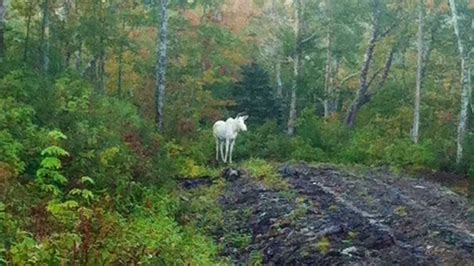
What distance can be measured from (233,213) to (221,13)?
3027 cm

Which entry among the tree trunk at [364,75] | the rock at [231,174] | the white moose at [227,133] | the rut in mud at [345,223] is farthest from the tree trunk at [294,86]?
the rut in mud at [345,223]

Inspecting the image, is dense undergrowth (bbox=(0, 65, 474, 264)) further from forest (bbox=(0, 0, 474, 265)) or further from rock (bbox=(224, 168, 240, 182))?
rock (bbox=(224, 168, 240, 182))

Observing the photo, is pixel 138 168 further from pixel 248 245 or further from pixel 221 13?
pixel 221 13

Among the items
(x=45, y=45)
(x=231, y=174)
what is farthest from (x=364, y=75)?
(x=45, y=45)

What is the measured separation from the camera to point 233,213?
12922 millimetres

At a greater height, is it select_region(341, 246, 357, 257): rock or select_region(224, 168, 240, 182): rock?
select_region(341, 246, 357, 257): rock

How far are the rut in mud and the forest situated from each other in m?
0.04

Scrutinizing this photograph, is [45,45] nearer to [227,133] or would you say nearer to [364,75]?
[227,133]

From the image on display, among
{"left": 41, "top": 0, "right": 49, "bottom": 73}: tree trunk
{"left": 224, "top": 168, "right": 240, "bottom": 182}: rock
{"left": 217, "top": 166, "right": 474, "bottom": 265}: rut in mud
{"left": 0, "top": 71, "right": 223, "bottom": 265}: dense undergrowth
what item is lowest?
{"left": 224, "top": 168, "right": 240, "bottom": 182}: rock

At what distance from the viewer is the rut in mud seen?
967 centimetres

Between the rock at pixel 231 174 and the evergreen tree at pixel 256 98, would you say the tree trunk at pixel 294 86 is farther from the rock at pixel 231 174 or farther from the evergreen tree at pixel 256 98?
the rock at pixel 231 174

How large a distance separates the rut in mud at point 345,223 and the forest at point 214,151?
42mm

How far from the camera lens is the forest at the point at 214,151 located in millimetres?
9648

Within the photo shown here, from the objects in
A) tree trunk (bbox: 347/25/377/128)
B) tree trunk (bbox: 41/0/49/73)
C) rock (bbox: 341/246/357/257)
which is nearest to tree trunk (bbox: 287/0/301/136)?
tree trunk (bbox: 347/25/377/128)
